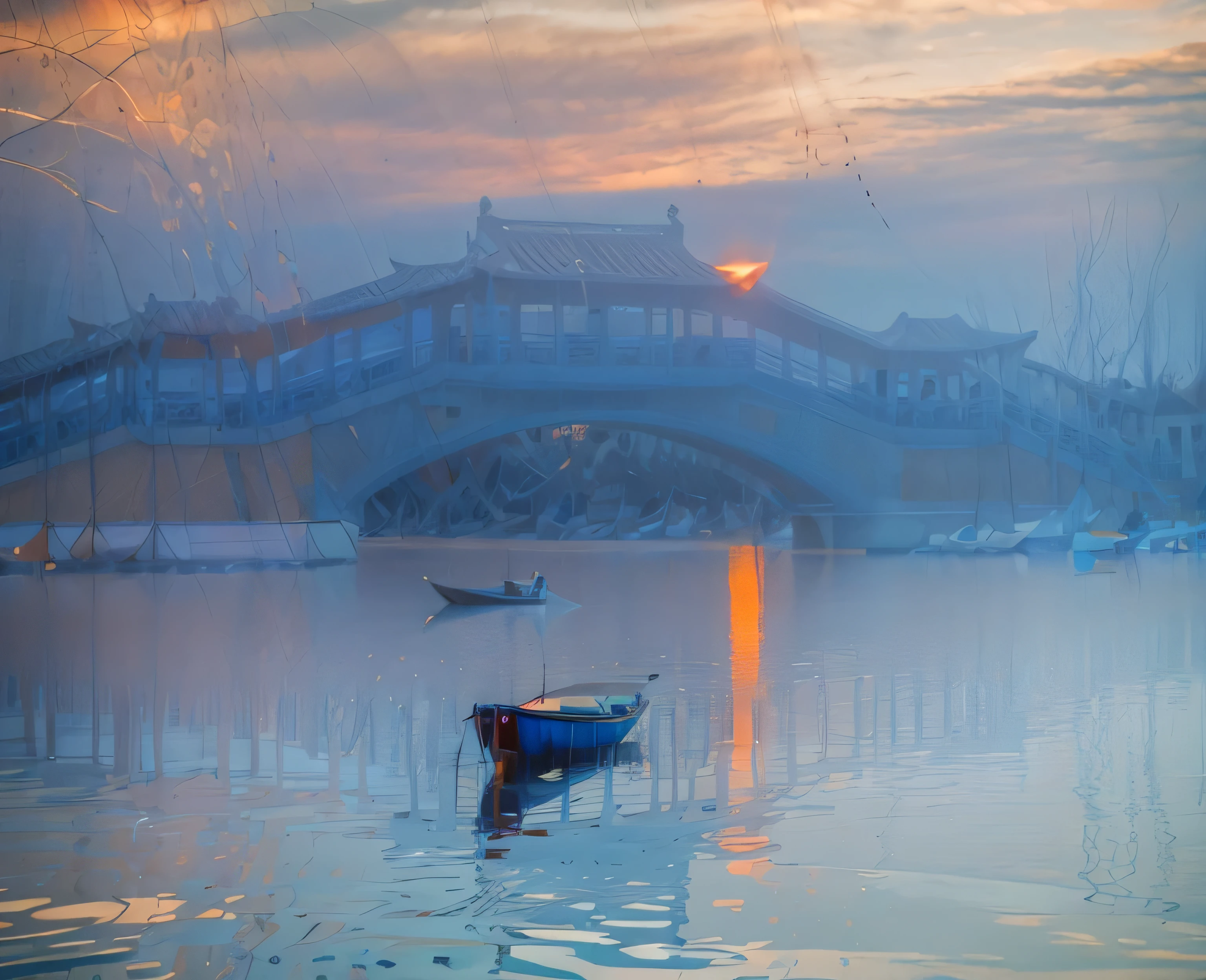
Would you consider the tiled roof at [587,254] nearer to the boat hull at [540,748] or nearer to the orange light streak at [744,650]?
the orange light streak at [744,650]

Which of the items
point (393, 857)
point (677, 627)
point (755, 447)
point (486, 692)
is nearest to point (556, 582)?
point (755, 447)

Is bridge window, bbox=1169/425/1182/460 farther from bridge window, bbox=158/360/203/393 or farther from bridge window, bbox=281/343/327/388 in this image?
bridge window, bbox=158/360/203/393

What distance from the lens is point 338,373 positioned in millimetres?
25484

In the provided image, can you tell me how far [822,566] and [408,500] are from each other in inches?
616

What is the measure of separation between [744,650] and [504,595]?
21.7 ft

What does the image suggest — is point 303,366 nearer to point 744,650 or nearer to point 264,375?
point 264,375

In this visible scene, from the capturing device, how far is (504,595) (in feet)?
65.0

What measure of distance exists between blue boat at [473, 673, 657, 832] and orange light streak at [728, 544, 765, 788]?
2.50 ft

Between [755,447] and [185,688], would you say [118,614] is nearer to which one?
[185,688]

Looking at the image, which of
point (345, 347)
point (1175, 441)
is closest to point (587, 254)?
point (345, 347)

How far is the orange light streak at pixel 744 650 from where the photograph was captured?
26.5 ft

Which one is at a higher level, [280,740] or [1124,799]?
[280,740]

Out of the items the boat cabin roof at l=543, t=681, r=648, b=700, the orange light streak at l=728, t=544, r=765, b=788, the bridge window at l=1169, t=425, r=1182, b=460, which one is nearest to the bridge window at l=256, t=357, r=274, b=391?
the orange light streak at l=728, t=544, r=765, b=788

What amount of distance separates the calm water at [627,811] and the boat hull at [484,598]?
4570 millimetres
